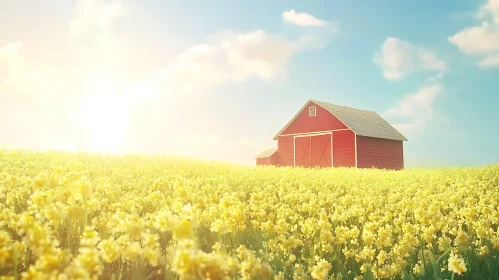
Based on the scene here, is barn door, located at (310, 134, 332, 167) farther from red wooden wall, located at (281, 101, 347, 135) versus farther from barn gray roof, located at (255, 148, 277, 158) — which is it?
barn gray roof, located at (255, 148, 277, 158)

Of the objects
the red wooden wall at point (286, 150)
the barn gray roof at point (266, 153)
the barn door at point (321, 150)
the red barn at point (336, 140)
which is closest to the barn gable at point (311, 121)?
the red barn at point (336, 140)

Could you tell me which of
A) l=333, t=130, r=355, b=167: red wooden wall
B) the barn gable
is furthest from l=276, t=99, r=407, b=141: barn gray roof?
l=333, t=130, r=355, b=167: red wooden wall

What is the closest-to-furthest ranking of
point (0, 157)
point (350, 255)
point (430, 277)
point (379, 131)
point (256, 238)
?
point (430, 277) < point (350, 255) < point (256, 238) < point (0, 157) < point (379, 131)

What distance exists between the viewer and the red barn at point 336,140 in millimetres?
36375

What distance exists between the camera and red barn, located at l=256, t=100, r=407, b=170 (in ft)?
119

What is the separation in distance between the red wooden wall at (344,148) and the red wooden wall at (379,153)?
0.61 metres

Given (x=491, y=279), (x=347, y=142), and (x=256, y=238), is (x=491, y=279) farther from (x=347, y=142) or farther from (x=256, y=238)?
(x=347, y=142)

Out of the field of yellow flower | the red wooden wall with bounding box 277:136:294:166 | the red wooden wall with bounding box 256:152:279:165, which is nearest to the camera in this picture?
the field of yellow flower

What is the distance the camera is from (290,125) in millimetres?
40938

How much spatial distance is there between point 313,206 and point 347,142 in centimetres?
2910

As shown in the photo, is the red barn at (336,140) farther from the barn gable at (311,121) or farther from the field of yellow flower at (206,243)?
the field of yellow flower at (206,243)

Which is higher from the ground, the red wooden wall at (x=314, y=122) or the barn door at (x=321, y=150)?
the red wooden wall at (x=314, y=122)

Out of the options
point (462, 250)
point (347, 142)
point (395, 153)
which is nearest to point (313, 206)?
point (462, 250)

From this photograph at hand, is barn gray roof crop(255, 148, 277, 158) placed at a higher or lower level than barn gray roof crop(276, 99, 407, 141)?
lower
